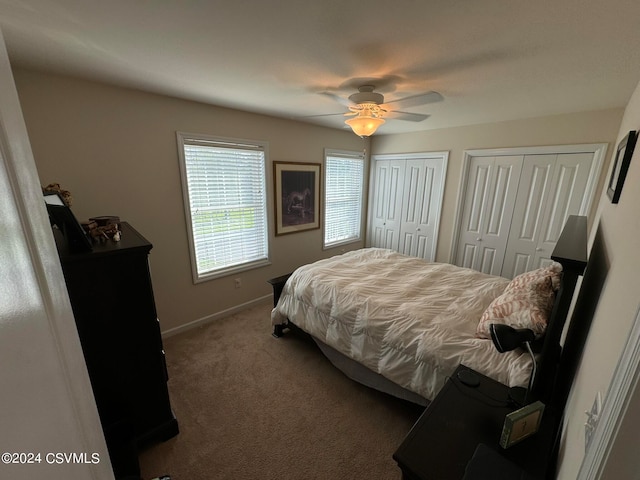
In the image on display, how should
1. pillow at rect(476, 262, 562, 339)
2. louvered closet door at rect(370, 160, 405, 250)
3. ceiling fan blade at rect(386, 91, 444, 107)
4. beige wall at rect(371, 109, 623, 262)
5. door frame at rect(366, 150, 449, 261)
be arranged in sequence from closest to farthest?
pillow at rect(476, 262, 562, 339) → ceiling fan blade at rect(386, 91, 444, 107) → beige wall at rect(371, 109, 623, 262) → door frame at rect(366, 150, 449, 261) → louvered closet door at rect(370, 160, 405, 250)

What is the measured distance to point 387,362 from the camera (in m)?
1.78

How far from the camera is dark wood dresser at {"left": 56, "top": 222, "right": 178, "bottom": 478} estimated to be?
1.28 metres

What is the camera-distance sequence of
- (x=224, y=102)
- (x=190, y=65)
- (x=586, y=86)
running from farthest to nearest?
1. (x=224, y=102)
2. (x=586, y=86)
3. (x=190, y=65)

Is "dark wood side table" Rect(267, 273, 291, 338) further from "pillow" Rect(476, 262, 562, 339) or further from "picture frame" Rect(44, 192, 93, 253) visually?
"pillow" Rect(476, 262, 562, 339)

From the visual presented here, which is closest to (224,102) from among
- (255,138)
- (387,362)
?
(255,138)

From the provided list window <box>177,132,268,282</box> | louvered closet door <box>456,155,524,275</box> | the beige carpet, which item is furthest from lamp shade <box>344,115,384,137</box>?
louvered closet door <box>456,155,524,275</box>

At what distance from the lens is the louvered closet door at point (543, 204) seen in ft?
9.07

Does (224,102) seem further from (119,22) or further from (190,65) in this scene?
(119,22)

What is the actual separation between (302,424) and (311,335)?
2.30 feet

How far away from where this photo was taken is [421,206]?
400cm

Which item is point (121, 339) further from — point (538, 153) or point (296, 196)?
point (538, 153)

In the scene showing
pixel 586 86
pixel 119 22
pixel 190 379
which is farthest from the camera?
pixel 190 379

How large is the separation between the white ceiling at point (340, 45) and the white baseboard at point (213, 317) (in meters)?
2.27

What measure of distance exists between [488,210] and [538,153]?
2.59 ft
